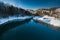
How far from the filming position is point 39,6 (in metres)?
6.39

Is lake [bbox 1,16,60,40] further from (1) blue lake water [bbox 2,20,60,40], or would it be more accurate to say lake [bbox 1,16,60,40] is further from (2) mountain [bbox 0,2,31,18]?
(2) mountain [bbox 0,2,31,18]

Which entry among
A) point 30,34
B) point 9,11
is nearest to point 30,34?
point 30,34

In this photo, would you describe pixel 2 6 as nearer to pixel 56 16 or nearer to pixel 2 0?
pixel 2 0

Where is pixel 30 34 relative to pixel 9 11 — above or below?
below

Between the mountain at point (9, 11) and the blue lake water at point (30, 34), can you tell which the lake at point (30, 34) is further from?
the mountain at point (9, 11)

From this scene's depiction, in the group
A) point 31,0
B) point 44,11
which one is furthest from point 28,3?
point 44,11

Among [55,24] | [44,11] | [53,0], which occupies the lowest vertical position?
[55,24]

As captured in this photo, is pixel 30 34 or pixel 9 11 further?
pixel 9 11

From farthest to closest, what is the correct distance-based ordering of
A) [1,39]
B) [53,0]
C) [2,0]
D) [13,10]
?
[13,10] < [2,0] < [53,0] < [1,39]

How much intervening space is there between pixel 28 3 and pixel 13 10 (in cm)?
288

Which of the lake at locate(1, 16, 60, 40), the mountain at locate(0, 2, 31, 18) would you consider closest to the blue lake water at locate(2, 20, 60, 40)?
the lake at locate(1, 16, 60, 40)

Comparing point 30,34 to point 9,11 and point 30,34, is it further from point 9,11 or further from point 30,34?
point 9,11

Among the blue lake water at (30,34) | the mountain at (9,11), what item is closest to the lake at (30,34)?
the blue lake water at (30,34)

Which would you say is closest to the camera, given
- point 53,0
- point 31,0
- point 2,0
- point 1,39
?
point 1,39
